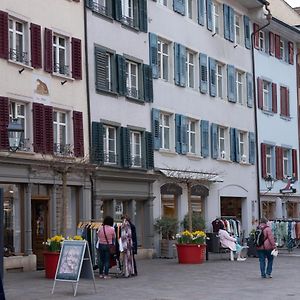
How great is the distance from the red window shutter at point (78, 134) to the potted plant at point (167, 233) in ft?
21.0

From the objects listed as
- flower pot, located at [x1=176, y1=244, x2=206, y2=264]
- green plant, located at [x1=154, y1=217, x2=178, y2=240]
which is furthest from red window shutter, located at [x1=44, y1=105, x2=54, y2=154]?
green plant, located at [x1=154, y1=217, x2=178, y2=240]

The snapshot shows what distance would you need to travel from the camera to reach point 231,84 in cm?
4241

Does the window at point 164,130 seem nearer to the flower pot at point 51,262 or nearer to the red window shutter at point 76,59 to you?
the red window shutter at point 76,59

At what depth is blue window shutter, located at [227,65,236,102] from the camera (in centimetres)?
4209

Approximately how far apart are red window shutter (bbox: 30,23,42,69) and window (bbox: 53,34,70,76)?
114cm

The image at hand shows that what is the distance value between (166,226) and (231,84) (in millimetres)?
10832

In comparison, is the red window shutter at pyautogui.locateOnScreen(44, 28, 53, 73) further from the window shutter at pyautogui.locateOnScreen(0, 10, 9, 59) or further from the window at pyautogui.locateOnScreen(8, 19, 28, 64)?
the window shutter at pyautogui.locateOnScreen(0, 10, 9, 59)

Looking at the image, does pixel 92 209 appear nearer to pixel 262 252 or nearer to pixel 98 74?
pixel 98 74

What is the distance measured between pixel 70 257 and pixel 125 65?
1486cm

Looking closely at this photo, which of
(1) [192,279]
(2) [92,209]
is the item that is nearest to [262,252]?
(1) [192,279]

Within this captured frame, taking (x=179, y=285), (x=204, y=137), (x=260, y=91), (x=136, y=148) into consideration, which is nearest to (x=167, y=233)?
(x=136, y=148)

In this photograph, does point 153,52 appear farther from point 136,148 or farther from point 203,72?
point 203,72

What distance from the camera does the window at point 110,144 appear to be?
103ft

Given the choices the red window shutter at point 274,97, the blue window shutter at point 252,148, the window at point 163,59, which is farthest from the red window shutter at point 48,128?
the red window shutter at point 274,97
